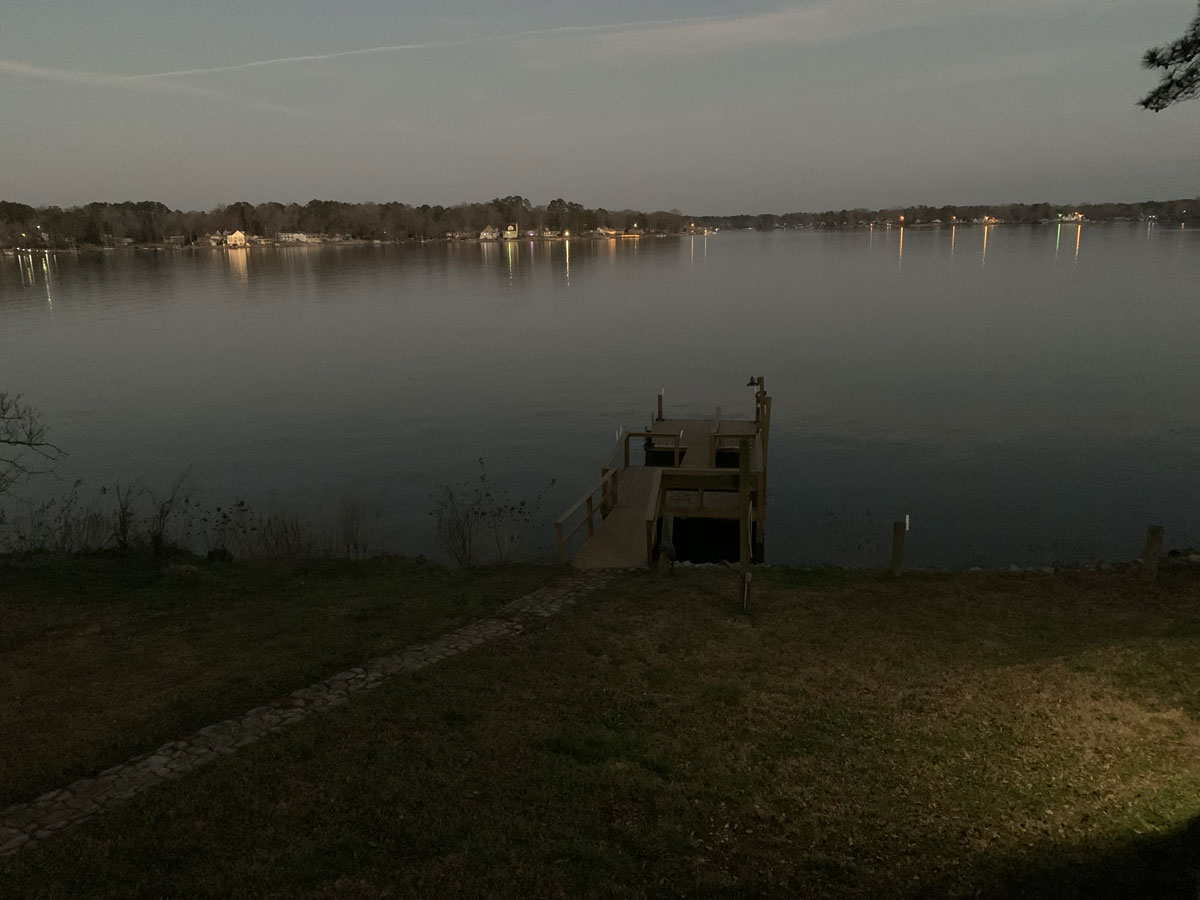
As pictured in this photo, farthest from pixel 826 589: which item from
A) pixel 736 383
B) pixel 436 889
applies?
pixel 736 383

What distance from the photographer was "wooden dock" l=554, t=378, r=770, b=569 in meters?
16.8

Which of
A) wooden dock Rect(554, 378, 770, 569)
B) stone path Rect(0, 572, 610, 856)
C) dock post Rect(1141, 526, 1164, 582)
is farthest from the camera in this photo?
wooden dock Rect(554, 378, 770, 569)

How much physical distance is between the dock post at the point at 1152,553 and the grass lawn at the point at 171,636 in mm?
10398

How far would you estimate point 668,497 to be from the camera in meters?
21.4

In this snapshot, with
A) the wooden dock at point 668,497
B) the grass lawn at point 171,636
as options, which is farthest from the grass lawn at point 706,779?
the wooden dock at point 668,497

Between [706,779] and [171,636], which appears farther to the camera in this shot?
[171,636]

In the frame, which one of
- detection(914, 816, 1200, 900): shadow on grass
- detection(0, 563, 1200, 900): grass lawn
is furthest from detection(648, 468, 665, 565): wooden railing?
detection(914, 816, 1200, 900): shadow on grass

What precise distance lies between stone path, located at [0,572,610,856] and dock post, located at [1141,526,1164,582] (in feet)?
34.9

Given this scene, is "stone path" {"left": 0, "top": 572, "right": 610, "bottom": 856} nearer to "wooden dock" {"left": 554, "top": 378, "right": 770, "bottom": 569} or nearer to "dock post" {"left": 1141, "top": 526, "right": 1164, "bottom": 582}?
"wooden dock" {"left": 554, "top": 378, "right": 770, "bottom": 569}

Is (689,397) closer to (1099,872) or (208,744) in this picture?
(208,744)

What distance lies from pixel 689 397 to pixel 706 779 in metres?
29.3

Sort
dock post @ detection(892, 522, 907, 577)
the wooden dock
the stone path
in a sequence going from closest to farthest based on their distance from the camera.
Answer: the stone path < dock post @ detection(892, 522, 907, 577) < the wooden dock

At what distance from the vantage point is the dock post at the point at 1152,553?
1314cm

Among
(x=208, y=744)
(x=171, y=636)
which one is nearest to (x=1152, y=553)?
(x=208, y=744)
